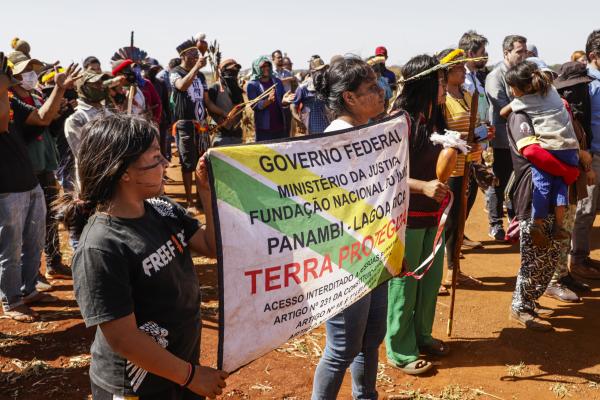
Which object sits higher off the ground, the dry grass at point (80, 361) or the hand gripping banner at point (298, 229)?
the hand gripping banner at point (298, 229)

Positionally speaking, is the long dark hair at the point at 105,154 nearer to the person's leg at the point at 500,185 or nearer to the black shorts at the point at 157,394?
the black shorts at the point at 157,394

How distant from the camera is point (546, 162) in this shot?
450 centimetres

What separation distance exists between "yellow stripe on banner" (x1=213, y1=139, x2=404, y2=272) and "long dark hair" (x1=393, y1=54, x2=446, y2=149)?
1.00 meters

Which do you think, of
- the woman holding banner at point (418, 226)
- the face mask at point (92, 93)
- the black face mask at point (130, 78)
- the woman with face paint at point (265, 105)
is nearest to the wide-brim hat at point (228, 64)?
the woman with face paint at point (265, 105)

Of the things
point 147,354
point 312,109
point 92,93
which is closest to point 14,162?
point 92,93

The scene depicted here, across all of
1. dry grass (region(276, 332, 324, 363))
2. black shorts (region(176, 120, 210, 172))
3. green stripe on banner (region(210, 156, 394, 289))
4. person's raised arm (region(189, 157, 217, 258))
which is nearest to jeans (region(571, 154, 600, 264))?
dry grass (region(276, 332, 324, 363))

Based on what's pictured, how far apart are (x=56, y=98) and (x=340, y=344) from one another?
3427mm

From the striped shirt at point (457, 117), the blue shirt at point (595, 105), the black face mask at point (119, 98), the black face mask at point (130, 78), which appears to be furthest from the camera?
the black face mask at point (130, 78)

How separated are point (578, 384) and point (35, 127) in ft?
16.2

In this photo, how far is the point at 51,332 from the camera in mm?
4855

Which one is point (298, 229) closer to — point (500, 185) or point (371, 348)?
point (371, 348)

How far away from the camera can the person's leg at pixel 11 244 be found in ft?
15.6

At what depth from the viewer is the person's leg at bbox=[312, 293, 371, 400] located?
281cm

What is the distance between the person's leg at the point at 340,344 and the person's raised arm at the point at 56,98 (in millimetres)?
3259
